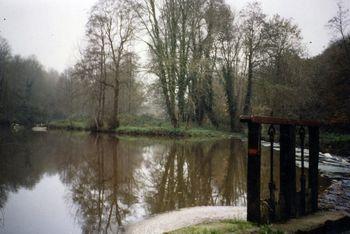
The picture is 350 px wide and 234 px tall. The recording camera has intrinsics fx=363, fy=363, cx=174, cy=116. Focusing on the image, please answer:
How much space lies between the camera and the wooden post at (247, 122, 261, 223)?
5.94 meters

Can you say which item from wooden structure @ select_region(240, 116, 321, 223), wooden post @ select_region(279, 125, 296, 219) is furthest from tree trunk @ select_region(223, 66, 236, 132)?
wooden post @ select_region(279, 125, 296, 219)

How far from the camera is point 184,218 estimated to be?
7438 mm

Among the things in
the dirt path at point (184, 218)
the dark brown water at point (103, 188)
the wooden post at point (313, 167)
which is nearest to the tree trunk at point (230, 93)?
the dark brown water at point (103, 188)

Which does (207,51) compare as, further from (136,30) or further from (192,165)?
(192,165)

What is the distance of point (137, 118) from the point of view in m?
42.8

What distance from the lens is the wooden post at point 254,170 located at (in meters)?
5.94

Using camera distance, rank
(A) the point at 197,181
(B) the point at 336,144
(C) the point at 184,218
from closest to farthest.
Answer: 1. (C) the point at 184,218
2. (A) the point at 197,181
3. (B) the point at 336,144

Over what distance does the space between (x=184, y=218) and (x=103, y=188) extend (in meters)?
4.22

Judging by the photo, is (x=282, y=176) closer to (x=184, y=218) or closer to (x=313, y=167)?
(x=313, y=167)

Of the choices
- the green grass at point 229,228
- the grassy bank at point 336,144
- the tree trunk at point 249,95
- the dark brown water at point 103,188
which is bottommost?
the dark brown water at point 103,188

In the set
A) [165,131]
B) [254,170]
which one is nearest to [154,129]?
[165,131]

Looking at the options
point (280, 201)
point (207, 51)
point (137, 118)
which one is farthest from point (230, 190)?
point (137, 118)

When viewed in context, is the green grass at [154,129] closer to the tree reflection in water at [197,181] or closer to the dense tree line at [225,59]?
the dense tree line at [225,59]

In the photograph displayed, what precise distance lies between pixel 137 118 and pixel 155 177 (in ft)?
98.6
